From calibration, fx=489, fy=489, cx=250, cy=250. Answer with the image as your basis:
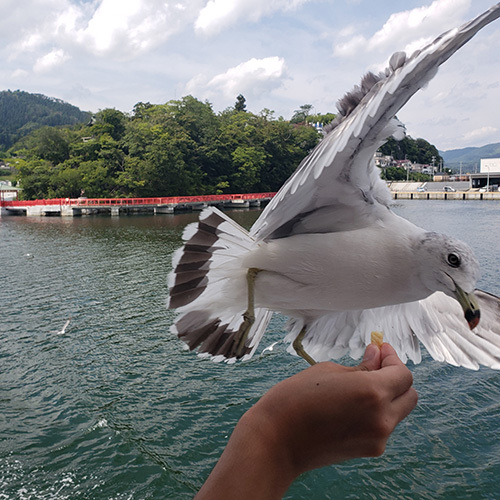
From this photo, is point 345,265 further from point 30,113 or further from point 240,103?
point 30,113

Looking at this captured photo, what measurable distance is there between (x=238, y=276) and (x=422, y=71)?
157 centimetres

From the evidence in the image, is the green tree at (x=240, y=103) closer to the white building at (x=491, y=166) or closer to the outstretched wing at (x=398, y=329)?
the white building at (x=491, y=166)

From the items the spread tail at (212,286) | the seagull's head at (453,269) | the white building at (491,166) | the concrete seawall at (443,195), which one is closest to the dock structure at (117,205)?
the concrete seawall at (443,195)

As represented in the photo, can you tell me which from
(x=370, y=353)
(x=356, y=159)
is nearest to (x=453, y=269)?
(x=356, y=159)

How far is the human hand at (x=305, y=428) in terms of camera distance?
106cm

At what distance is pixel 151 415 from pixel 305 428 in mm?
6150

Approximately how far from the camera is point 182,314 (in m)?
3.20

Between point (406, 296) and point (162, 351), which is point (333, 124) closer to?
point (406, 296)

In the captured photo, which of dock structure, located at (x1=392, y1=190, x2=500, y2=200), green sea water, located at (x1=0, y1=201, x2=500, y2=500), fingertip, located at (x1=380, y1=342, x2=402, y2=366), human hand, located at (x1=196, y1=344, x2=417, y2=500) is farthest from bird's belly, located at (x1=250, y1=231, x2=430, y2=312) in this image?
dock structure, located at (x1=392, y1=190, x2=500, y2=200)

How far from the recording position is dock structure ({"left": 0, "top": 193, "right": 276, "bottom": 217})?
1548 inches

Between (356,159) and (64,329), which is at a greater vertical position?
(356,159)

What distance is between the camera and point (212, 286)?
3.06m

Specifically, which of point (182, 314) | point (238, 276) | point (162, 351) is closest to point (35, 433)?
point (162, 351)

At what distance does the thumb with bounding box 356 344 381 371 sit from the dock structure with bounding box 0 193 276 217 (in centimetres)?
3701
